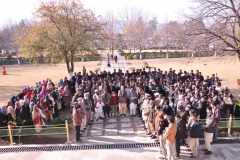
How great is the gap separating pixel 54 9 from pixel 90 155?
1233 cm

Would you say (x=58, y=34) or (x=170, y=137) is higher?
(x=58, y=34)

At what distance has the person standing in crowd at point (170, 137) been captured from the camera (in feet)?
17.7

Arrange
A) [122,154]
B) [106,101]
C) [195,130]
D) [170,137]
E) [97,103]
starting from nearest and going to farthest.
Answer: [170,137], [195,130], [122,154], [97,103], [106,101]

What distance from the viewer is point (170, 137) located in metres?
5.47

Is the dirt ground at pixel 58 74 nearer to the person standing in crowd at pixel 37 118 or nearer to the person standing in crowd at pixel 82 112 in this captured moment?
the person standing in crowd at pixel 37 118

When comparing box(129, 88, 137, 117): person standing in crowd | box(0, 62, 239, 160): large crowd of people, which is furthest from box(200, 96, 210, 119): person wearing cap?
box(129, 88, 137, 117): person standing in crowd

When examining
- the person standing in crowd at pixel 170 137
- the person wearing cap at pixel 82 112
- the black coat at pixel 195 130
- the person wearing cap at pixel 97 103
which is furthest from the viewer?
the person wearing cap at pixel 97 103

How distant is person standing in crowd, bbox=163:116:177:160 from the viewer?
5.38 meters

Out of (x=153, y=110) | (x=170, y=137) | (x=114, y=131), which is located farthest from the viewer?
(x=114, y=131)

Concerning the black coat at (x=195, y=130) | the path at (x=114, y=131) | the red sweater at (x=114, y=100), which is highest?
the red sweater at (x=114, y=100)

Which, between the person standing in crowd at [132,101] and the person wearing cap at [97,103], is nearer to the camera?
the person wearing cap at [97,103]

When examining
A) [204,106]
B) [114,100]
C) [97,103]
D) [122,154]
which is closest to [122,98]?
[114,100]

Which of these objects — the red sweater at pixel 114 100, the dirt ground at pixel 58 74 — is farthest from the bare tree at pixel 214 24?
the red sweater at pixel 114 100

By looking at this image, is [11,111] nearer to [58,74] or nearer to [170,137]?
[170,137]
